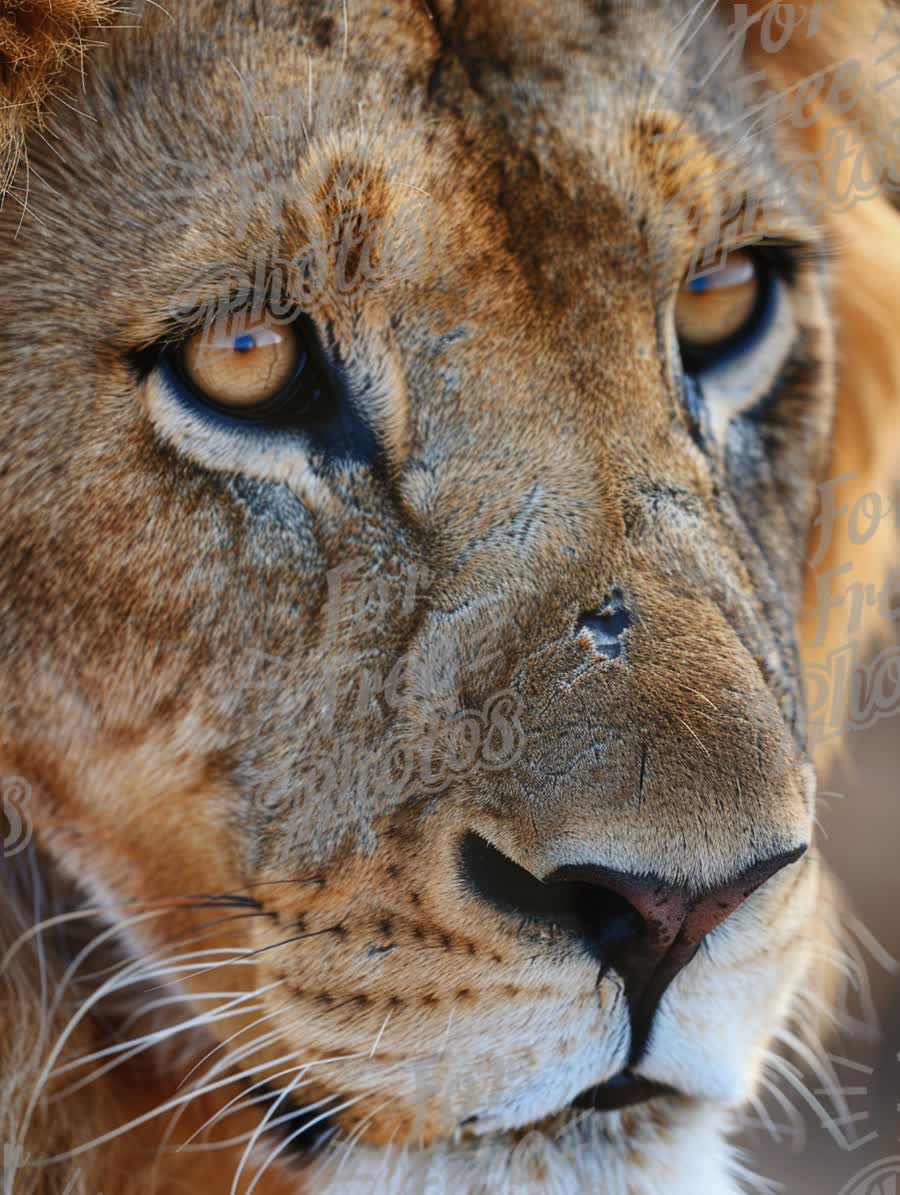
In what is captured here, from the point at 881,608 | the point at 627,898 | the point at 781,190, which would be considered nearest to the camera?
the point at 627,898

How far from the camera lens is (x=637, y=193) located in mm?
1294

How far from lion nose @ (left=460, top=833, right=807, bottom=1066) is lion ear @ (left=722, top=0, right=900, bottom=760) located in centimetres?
82

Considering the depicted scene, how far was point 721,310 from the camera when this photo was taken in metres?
1.50

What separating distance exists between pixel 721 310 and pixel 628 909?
0.72m

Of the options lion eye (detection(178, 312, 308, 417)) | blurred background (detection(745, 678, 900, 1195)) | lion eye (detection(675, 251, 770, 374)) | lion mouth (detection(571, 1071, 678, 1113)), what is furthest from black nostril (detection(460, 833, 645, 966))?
blurred background (detection(745, 678, 900, 1195))

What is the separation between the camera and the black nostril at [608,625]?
1.14 m

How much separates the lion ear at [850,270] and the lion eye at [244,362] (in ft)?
2.31

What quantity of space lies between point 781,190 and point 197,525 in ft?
2.51

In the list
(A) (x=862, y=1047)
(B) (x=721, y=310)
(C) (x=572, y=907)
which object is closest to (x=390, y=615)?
(C) (x=572, y=907)

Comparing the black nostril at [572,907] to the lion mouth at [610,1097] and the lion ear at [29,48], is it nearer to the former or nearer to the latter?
the lion mouth at [610,1097]

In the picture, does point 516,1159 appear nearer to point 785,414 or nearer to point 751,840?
point 751,840

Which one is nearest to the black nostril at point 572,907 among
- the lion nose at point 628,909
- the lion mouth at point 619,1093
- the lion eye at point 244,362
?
the lion nose at point 628,909

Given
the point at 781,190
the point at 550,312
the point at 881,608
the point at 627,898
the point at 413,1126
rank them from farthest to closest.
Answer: the point at 881,608, the point at 781,190, the point at 550,312, the point at 413,1126, the point at 627,898

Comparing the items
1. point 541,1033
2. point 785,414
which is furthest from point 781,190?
point 541,1033
